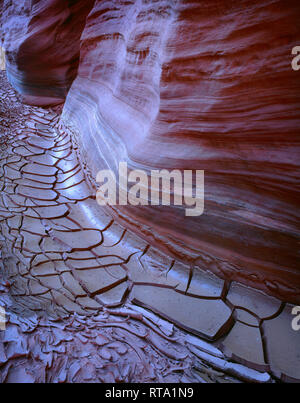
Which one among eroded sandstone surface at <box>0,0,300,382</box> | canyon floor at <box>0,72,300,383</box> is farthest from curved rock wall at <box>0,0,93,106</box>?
canyon floor at <box>0,72,300,383</box>

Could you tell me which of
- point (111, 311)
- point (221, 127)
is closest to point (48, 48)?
point (221, 127)

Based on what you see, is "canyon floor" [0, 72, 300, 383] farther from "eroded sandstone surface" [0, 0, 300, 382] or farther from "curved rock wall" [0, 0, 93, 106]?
"curved rock wall" [0, 0, 93, 106]

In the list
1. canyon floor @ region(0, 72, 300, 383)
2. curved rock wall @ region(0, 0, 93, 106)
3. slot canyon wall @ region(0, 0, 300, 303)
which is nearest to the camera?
canyon floor @ region(0, 72, 300, 383)

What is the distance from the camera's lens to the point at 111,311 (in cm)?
107

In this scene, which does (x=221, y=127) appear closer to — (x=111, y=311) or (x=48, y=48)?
(x=111, y=311)

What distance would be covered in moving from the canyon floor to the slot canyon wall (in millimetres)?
129

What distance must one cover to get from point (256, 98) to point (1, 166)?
1588 millimetres

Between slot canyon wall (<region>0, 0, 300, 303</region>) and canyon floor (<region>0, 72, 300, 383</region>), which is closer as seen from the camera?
canyon floor (<region>0, 72, 300, 383</region>)

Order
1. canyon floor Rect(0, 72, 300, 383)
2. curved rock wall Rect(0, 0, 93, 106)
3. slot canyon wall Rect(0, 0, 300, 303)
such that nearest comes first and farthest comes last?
canyon floor Rect(0, 72, 300, 383) < slot canyon wall Rect(0, 0, 300, 303) < curved rock wall Rect(0, 0, 93, 106)

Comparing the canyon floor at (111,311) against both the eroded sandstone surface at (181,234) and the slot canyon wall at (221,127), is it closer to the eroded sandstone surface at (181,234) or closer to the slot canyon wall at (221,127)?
the eroded sandstone surface at (181,234)

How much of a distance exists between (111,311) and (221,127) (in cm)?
80

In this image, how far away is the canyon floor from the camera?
2.80 feet

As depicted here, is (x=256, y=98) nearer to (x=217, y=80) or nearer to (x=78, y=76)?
(x=217, y=80)
